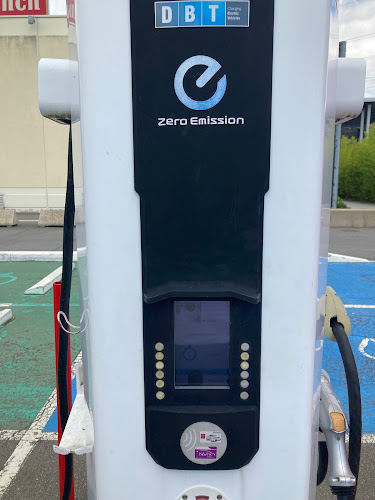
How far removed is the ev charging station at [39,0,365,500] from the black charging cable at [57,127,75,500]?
264 millimetres

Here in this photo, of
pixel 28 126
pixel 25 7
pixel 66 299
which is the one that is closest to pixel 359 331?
pixel 66 299

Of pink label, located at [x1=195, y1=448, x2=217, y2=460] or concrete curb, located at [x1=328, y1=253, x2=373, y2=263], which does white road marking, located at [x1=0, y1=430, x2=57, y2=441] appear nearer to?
pink label, located at [x1=195, y1=448, x2=217, y2=460]

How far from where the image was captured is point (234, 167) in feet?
4.00

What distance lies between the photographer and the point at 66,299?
1.77 m

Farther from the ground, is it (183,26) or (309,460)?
(183,26)

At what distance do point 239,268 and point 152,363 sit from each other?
1.13 ft

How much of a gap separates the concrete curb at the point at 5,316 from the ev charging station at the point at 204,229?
4.19 m

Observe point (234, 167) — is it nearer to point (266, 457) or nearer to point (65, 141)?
point (266, 457)

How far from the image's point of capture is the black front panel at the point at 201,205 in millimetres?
1170

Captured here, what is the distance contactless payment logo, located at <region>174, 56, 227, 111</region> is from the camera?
117 centimetres

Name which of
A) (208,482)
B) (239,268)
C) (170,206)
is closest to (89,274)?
(170,206)

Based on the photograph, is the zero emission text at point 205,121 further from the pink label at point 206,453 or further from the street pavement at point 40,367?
the street pavement at point 40,367

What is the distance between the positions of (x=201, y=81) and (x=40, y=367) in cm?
359

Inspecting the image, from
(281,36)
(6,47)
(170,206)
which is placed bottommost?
(170,206)
